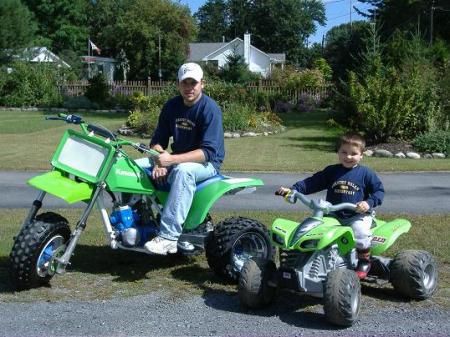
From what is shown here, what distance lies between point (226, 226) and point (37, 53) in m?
46.8

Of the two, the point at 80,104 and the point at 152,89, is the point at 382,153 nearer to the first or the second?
the point at 80,104

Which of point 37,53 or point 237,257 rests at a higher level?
point 37,53

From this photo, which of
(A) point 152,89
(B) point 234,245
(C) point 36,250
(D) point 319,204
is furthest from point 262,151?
(A) point 152,89

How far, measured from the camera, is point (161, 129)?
623cm

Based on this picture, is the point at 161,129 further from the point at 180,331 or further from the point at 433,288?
the point at 433,288

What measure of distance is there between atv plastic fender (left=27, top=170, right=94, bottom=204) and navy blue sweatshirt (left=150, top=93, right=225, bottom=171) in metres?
0.99

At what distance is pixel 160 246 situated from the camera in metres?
5.51

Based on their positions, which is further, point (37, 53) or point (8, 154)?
point (37, 53)

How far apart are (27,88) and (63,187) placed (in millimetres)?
34732

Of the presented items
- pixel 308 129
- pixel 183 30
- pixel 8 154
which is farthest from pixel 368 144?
pixel 183 30

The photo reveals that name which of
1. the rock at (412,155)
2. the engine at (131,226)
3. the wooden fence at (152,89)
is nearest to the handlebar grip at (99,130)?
the engine at (131,226)

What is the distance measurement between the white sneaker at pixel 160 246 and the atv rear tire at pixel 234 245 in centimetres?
33

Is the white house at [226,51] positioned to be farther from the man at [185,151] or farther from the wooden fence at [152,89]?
the man at [185,151]

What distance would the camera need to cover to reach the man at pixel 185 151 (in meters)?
5.57
